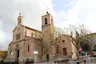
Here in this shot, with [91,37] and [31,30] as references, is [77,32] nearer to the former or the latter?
[91,37]

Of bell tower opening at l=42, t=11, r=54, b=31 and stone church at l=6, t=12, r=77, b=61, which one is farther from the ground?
bell tower opening at l=42, t=11, r=54, b=31

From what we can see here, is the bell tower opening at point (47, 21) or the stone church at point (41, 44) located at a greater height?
the bell tower opening at point (47, 21)

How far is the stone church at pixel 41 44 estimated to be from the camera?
135 feet

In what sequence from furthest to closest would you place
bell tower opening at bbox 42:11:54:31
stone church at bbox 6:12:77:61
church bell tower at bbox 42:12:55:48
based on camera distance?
bell tower opening at bbox 42:11:54:31 → church bell tower at bbox 42:12:55:48 → stone church at bbox 6:12:77:61

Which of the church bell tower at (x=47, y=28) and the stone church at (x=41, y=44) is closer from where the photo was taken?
the stone church at (x=41, y=44)

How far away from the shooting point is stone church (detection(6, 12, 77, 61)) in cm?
4109

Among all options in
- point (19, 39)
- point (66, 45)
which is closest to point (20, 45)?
point (19, 39)

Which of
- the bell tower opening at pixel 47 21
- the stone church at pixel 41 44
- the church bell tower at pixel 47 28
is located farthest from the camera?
the bell tower opening at pixel 47 21

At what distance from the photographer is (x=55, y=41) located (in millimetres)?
43000

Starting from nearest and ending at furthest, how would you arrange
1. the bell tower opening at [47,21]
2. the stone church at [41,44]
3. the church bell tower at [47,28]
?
the stone church at [41,44], the church bell tower at [47,28], the bell tower opening at [47,21]

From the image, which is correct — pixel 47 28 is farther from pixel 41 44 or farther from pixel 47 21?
pixel 41 44

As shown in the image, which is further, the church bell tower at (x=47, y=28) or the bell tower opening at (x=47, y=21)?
the bell tower opening at (x=47, y=21)

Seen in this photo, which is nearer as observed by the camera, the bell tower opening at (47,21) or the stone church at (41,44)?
the stone church at (41,44)

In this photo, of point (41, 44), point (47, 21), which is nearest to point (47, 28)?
point (47, 21)
